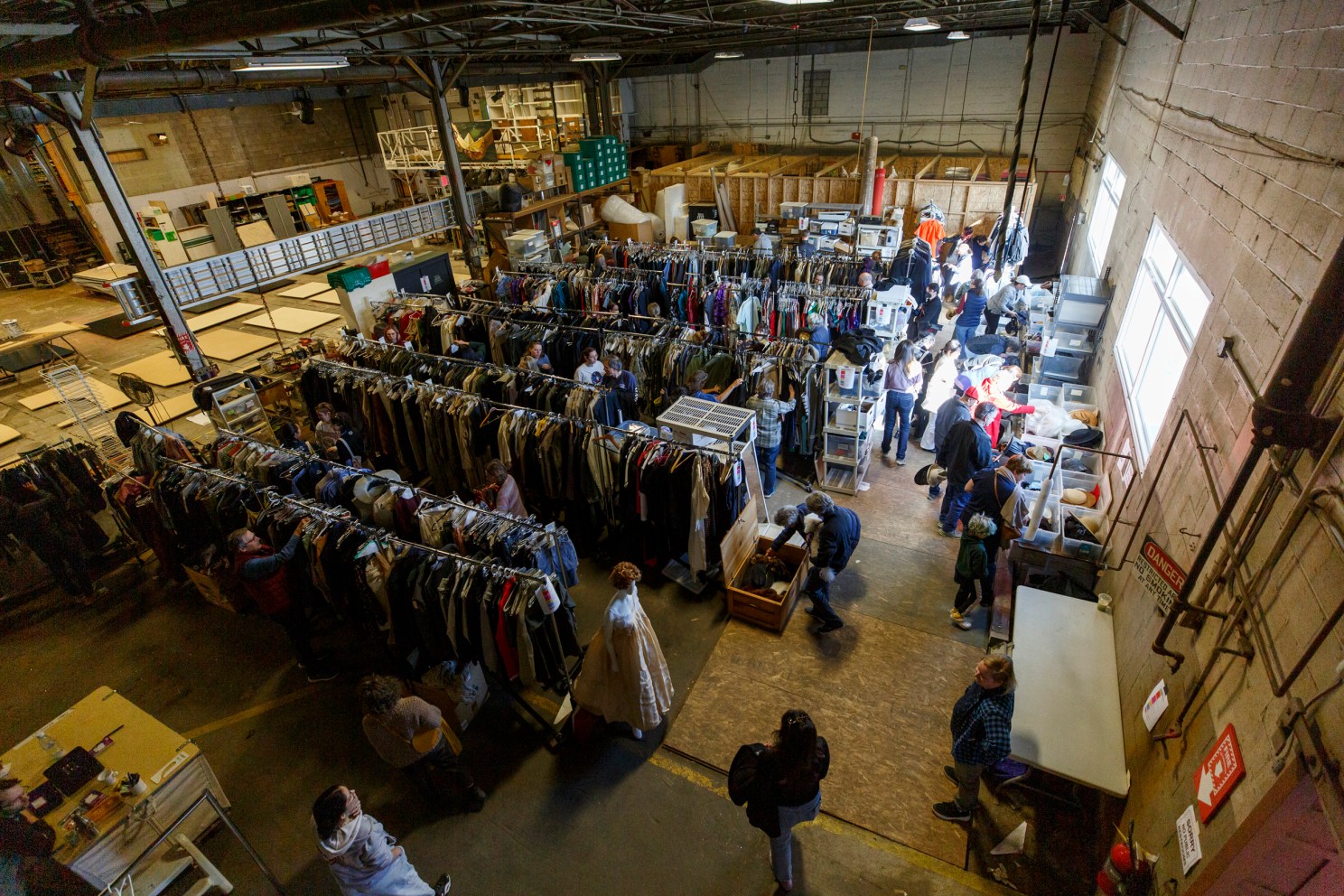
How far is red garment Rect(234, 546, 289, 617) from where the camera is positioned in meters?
4.96

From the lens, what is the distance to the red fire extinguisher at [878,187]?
1544 cm

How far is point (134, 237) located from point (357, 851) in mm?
9846

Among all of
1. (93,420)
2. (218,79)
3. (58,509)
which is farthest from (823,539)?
(218,79)

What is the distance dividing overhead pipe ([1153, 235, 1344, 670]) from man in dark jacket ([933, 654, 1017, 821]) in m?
1.64

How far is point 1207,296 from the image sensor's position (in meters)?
4.18

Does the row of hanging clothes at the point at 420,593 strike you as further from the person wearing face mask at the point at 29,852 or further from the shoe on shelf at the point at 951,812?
the shoe on shelf at the point at 951,812

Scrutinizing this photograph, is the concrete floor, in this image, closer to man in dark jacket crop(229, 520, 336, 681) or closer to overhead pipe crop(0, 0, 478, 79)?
man in dark jacket crop(229, 520, 336, 681)

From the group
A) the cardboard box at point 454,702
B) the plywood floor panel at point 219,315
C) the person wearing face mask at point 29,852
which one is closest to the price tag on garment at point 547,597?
the cardboard box at point 454,702

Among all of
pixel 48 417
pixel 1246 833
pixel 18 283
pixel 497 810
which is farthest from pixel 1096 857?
pixel 18 283

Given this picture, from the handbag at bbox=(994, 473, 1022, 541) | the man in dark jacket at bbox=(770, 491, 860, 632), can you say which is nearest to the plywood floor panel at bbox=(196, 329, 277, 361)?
the man in dark jacket at bbox=(770, 491, 860, 632)

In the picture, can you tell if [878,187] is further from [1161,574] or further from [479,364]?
[1161,574]

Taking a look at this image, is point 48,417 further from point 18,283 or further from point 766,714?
point 766,714

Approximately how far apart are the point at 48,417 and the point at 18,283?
1164 centimetres

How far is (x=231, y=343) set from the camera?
13734mm
